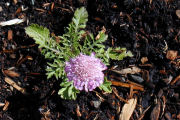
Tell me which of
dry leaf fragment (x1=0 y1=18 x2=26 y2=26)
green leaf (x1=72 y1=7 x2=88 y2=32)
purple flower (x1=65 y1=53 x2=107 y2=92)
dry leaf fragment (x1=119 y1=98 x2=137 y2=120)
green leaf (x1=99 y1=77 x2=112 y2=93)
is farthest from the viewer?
dry leaf fragment (x1=0 y1=18 x2=26 y2=26)

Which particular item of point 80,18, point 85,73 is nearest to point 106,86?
point 85,73

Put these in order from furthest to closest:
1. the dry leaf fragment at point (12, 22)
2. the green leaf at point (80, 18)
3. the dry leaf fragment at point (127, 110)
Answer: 1. the dry leaf fragment at point (12, 22)
2. the dry leaf fragment at point (127, 110)
3. the green leaf at point (80, 18)

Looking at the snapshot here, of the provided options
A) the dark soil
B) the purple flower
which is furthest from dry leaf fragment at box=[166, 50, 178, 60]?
the purple flower

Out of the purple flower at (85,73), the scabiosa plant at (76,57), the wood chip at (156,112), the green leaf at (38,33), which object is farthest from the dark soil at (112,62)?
the purple flower at (85,73)

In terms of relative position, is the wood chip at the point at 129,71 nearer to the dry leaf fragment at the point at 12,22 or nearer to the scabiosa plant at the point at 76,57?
the scabiosa plant at the point at 76,57

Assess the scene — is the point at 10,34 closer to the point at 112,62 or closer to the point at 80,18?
the point at 80,18

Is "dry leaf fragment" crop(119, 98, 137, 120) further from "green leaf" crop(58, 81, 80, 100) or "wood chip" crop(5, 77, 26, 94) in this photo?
"wood chip" crop(5, 77, 26, 94)

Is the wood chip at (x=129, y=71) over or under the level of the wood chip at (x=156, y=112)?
over
